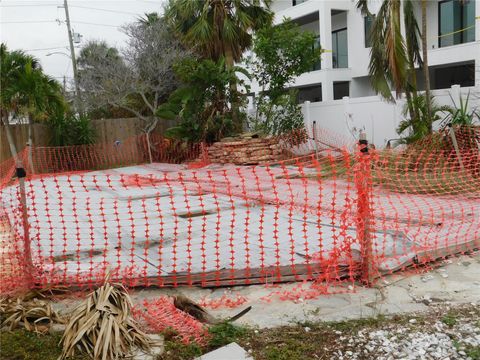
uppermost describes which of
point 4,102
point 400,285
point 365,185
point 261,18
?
point 261,18

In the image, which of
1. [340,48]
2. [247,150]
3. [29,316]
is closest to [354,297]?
[29,316]

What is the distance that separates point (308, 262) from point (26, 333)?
8.04 ft

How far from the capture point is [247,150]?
15.5 meters

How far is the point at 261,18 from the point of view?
1705 centimetres

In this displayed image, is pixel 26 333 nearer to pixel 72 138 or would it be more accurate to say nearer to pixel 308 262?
pixel 308 262

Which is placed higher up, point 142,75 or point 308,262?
point 142,75

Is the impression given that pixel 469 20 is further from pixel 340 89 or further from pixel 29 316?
pixel 29 316

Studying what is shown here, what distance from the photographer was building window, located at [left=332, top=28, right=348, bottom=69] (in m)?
22.5

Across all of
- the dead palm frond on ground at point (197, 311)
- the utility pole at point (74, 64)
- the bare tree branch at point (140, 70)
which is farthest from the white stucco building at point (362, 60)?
the dead palm frond on ground at point (197, 311)

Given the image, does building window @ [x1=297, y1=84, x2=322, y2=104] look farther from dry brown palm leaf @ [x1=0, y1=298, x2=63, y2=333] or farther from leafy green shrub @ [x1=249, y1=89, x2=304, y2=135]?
dry brown palm leaf @ [x1=0, y1=298, x2=63, y2=333]

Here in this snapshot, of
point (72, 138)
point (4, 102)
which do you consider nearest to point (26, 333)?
point (4, 102)

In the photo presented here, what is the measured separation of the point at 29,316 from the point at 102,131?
1621 centimetres

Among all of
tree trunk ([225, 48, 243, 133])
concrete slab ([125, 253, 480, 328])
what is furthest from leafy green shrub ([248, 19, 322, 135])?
concrete slab ([125, 253, 480, 328])

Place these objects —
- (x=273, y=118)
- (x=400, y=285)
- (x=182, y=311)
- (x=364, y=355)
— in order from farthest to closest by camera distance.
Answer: (x=273, y=118) < (x=400, y=285) < (x=182, y=311) < (x=364, y=355)
